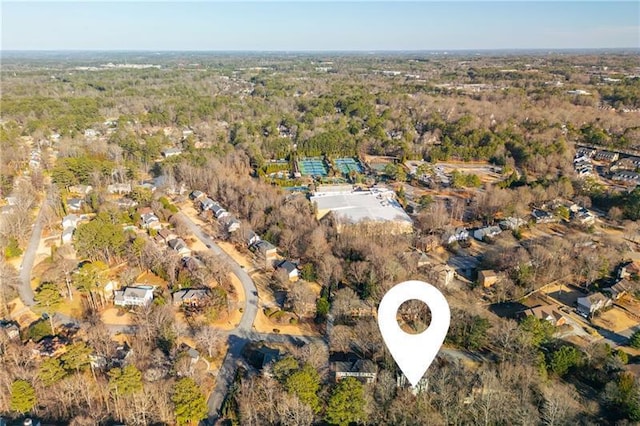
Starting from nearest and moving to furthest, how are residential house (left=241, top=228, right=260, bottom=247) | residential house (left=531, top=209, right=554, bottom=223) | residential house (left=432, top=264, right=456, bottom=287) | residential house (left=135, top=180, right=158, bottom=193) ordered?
residential house (left=432, top=264, right=456, bottom=287) < residential house (left=241, top=228, right=260, bottom=247) < residential house (left=531, top=209, right=554, bottom=223) < residential house (left=135, top=180, right=158, bottom=193)

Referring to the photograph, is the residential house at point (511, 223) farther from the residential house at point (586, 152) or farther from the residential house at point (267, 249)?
the residential house at point (586, 152)

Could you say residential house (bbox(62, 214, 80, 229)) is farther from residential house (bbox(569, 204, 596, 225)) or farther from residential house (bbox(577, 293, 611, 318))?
residential house (bbox(569, 204, 596, 225))

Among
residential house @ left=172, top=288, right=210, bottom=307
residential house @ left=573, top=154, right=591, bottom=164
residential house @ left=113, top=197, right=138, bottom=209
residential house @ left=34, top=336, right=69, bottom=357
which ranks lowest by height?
residential house @ left=34, top=336, right=69, bottom=357

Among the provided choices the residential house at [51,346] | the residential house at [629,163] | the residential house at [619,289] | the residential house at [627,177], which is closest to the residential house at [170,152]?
the residential house at [51,346]

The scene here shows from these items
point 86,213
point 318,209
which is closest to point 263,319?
point 318,209

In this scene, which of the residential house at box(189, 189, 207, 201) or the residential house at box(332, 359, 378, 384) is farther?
the residential house at box(189, 189, 207, 201)

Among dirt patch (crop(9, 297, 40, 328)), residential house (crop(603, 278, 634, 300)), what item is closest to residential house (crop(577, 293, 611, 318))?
residential house (crop(603, 278, 634, 300))
